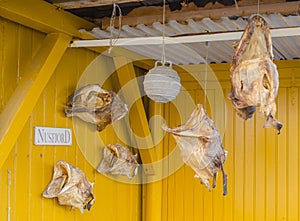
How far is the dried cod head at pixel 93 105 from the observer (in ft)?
12.5

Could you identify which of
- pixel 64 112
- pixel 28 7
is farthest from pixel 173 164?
pixel 28 7

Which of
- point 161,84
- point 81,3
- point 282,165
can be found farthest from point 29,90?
point 282,165

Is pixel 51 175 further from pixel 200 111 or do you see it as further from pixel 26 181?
pixel 200 111

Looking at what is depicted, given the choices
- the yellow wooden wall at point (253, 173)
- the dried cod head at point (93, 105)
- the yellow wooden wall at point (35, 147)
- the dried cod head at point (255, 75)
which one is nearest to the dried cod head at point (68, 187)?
the yellow wooden wall at point (35, 147)

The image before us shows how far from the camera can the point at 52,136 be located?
12.0 ft

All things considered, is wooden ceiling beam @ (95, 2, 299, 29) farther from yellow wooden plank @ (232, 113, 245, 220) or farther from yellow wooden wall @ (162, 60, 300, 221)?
yellow wooden plank @ (232, 113, 245, 220)

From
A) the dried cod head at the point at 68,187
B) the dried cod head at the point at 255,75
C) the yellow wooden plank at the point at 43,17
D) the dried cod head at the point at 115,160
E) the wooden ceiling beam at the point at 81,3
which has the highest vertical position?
the wooden ceiling beam at the point at 81,3

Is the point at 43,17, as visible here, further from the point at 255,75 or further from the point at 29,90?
the point at 255,75

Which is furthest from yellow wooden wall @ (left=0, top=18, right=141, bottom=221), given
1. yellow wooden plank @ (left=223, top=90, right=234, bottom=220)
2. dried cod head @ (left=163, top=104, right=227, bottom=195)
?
yellow wooden plank @ (left=223, top=90, right=234, bottom=220)

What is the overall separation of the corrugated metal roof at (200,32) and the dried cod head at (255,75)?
87cm

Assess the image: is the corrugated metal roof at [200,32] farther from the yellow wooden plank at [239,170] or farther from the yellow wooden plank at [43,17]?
the yellow wooden plank at [239,170]

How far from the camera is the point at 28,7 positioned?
311cm

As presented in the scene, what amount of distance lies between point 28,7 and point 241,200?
9.28 ft

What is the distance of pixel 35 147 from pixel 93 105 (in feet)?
1.96
